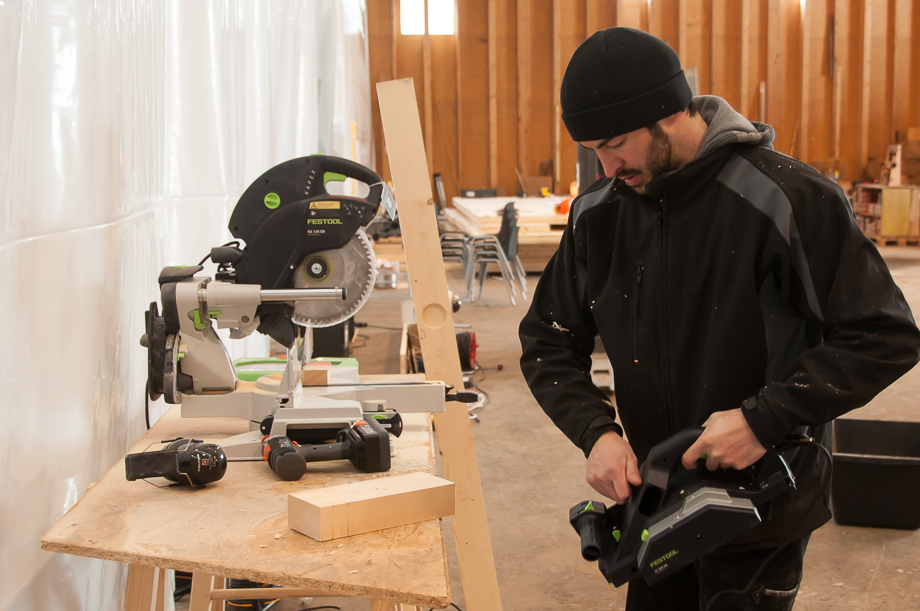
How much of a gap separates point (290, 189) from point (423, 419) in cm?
57

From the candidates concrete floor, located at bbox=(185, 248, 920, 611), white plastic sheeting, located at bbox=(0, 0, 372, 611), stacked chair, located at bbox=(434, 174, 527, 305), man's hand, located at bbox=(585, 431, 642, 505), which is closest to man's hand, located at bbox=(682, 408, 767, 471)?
man's hand, located at bbox=(585, 431, 642, 505)

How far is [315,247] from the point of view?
4.96 feet

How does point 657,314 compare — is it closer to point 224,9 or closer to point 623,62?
point 623,62

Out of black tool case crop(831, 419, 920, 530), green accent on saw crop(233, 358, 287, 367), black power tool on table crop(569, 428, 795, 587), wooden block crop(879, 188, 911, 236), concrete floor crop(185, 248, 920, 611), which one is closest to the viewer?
black power tool on table crop(569, 428, 795, 587)

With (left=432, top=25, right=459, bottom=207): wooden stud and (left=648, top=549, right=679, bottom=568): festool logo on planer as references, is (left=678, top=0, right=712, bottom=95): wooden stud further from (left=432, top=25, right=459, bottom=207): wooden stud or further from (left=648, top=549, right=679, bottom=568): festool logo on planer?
(left=648, top=549, right=679, bottom=568): festool logo on planer

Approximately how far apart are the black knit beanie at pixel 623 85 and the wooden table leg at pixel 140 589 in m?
1.00

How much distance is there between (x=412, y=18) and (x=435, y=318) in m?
10.7

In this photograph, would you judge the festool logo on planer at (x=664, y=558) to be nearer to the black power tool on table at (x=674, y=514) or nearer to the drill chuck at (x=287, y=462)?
the black power tool on table at (x=674, y=514)

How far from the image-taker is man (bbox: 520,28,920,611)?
112 cm

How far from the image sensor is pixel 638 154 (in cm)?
124

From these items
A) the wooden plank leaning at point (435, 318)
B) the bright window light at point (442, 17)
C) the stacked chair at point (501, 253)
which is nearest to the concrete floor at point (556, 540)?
the wooden plank leaning at point (435, 318)

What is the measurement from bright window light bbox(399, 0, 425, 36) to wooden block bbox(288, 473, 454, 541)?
1131 centimetres

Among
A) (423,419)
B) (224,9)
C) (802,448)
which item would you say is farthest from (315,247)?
(224,9)

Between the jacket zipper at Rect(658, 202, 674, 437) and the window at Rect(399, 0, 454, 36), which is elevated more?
the window at Rect(399, 0, 454, 36)
